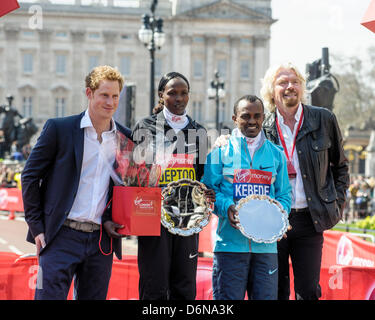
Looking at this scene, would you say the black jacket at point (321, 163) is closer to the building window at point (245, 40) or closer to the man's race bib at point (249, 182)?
the man's race bib at point (249, 182)

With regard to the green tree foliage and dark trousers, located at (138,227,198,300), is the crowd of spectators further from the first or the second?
the green tree foliage

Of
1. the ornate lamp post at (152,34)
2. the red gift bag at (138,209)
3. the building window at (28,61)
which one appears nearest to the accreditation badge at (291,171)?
the red gift bag at (138,209)

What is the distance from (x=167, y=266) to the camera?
372cm

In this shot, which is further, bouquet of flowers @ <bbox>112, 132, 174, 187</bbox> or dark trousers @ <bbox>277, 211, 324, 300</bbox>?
dark trousers @ <bbox>277, 211, 324, 300</bbox>

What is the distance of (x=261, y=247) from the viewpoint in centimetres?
375

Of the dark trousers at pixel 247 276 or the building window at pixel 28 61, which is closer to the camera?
the dark trousers at pixel 247 276

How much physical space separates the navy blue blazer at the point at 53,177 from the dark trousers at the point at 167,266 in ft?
0.92

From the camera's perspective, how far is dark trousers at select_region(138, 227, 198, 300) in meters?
3.69

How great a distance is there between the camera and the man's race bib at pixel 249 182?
12.5 feet

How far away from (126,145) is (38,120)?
186ft

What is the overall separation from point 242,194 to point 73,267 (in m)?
1.11

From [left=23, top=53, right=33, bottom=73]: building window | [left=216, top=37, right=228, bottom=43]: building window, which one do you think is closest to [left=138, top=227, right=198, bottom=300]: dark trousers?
[left=23, top=53, right=33, bottom=73]: building window

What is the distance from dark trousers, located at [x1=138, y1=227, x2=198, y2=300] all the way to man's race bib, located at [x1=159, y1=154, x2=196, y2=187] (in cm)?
31
